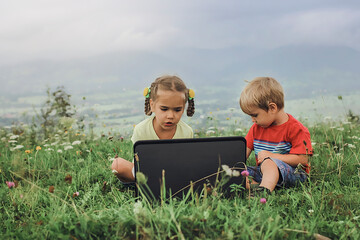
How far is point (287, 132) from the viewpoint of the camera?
3256 mm

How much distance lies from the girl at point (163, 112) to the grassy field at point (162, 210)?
0.21 m

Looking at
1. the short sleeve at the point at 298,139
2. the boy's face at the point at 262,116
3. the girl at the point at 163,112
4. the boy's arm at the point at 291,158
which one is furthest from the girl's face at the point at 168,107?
the short sleeve at the point at 298,139

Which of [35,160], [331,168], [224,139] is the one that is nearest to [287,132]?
[331,168]

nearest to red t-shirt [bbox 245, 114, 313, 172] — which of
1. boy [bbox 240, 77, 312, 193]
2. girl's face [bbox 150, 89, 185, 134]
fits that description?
boy [bbox 240, 77, 312, 193]

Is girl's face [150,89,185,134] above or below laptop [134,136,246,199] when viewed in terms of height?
above

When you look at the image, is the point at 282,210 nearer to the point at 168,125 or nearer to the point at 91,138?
the point at 168,125

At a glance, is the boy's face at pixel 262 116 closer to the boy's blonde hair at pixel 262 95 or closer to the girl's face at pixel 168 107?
the boy's blonde hair at pixel 262 95

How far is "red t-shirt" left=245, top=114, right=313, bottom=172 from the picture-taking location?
3197mm

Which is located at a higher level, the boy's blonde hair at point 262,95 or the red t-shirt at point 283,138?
the boy's blonde hair at point 262,95

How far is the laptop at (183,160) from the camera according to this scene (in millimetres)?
2447

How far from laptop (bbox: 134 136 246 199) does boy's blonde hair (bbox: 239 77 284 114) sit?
2.40 ft

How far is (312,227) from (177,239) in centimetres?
76

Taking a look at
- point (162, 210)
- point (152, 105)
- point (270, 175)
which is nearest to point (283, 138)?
point (270, 175)

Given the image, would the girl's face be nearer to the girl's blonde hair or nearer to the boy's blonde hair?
the girl's blonde hair
